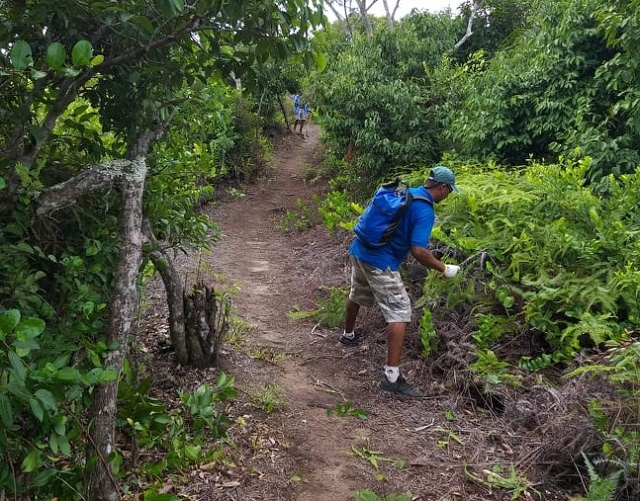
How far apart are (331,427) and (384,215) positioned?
68.0 inches

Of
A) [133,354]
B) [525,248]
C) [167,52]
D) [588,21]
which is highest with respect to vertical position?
[588,21]

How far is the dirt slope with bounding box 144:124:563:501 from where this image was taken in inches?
123

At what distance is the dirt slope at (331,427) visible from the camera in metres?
3.13

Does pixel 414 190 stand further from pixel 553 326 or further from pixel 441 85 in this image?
pixel 441 85

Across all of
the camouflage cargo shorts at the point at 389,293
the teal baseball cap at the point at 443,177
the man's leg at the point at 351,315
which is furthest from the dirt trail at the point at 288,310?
the teal baseball cap at the point at 443,177

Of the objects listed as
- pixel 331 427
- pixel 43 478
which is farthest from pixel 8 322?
pixel 331 427

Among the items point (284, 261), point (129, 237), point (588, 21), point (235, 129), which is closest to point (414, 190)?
point (129, 237)

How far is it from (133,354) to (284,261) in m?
4.78

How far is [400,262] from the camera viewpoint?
4.57 metres

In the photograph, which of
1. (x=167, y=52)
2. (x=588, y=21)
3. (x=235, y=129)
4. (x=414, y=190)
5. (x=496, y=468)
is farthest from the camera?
(x=235, y=129)

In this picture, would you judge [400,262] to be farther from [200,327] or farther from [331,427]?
[200,327]

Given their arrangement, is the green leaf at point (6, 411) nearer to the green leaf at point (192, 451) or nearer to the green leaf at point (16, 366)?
the green leaf at point (16, 366)

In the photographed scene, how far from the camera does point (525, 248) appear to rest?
467 cm

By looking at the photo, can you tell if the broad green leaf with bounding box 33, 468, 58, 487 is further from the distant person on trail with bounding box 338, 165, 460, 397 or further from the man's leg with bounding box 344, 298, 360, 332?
the man's leg with bounding box 344, 298, 360, 332
